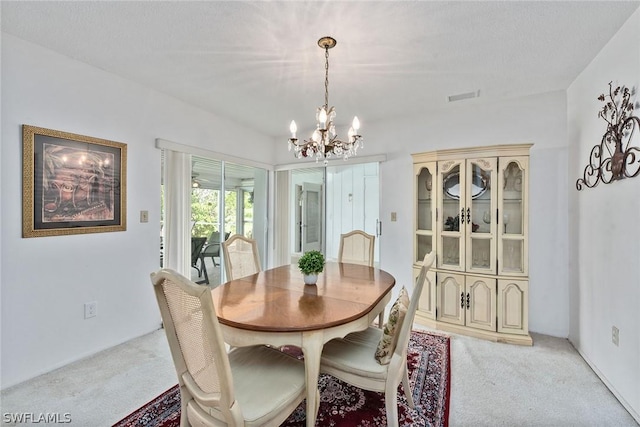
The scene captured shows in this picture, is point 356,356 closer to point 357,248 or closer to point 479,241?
point 357,248

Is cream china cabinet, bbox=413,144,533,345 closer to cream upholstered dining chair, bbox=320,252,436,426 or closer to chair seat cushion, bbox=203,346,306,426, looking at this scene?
cream upholstered dining chair, bbox=320,252,436,426

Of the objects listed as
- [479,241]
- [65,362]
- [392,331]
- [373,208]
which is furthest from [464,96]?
[65,362]

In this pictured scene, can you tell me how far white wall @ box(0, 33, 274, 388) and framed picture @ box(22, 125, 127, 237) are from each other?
60 mm

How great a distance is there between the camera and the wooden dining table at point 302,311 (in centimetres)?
138

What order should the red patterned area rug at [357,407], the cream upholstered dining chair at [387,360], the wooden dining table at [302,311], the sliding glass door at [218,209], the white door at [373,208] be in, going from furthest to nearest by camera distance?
the white door at [373,208] < the sliding glass door at [218,209] < the red patterned area rug at [357,407] < the cream upholstered dining chair at [387,360] < the wooden dining table at [302,311]

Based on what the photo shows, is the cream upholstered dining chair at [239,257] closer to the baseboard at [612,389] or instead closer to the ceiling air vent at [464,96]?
the ceiling air vent at [464,96]

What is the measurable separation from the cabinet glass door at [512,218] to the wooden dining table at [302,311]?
146cm

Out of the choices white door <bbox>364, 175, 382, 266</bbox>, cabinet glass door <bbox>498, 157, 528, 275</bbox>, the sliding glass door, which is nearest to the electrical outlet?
the sliding glass door

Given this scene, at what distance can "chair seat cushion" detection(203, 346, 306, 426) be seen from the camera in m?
1.22

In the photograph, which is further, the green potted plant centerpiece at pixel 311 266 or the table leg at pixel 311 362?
the green potted plant centerpiece at pixel 311 266

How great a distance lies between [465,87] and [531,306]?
233 cm

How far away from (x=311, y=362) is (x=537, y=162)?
3032 mm

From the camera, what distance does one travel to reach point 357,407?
1.82 meters

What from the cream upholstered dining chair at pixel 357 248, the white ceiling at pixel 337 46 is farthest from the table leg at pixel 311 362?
the white ceiling at pixel 337 46
